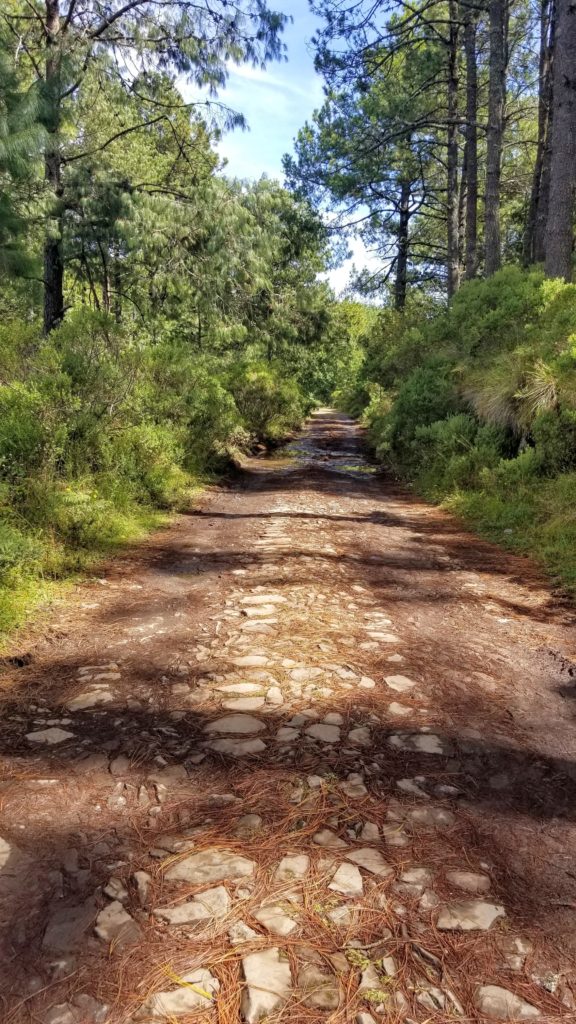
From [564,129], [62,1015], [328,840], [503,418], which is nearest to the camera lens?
[62,1015]

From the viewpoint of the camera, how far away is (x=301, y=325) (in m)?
20.4

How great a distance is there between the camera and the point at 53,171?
9.20 meters

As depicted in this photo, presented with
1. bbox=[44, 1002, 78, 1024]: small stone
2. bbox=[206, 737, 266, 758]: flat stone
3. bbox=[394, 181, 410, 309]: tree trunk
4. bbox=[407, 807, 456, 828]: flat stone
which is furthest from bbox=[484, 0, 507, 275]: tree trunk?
bbox=[44, 1002, 78, 1024]: small stone

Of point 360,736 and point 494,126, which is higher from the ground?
point 494,126

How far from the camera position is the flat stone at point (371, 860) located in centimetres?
195

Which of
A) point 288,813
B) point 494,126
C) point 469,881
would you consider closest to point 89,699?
point 288,813

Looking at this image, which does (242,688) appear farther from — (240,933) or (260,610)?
(240,933)

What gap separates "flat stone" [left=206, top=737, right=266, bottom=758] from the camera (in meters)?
2.62

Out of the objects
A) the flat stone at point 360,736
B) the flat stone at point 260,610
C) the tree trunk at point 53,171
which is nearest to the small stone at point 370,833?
the flat stone at point 360,736

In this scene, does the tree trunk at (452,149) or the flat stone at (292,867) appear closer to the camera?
the flat stone at (292,867)

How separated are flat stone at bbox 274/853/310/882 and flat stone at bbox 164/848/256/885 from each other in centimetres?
9

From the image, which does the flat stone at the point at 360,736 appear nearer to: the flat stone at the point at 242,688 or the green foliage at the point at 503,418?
the flat stone at the point at 242,688

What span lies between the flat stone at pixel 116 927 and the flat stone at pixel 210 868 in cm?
18

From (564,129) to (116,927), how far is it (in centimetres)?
1125
